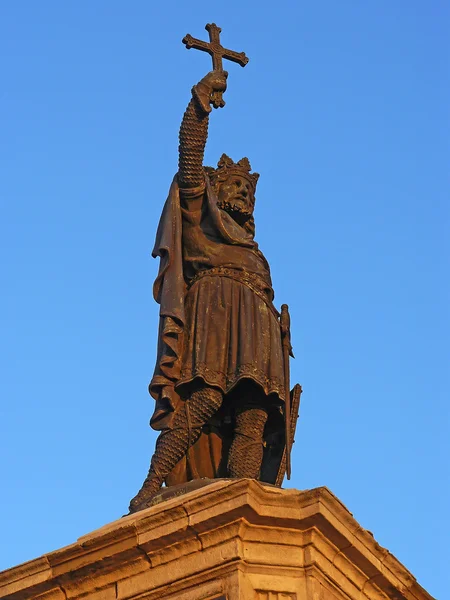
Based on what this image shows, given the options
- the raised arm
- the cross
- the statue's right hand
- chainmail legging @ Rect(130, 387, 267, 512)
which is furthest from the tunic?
the cross

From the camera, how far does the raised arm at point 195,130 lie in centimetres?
1220

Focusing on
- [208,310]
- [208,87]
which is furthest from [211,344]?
[208,87]

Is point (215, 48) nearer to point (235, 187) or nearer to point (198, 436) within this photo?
point (235, 187)

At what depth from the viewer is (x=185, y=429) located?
452 inches

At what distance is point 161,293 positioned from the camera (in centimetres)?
1218

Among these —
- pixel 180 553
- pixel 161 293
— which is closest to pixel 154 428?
pixel 161 293

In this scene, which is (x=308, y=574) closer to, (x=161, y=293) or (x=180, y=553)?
(x=180, y=553)

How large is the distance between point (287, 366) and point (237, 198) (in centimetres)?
183

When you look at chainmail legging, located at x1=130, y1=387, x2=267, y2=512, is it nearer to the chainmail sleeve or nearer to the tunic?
the tunic

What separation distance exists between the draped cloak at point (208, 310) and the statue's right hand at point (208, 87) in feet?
2.52

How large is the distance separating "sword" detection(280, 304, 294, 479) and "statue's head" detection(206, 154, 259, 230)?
103cm

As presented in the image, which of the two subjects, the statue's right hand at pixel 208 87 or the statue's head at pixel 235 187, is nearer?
the statue's right hand at pixel 208 87

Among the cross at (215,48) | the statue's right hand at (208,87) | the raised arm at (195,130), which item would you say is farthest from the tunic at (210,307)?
the cross at (215,48)

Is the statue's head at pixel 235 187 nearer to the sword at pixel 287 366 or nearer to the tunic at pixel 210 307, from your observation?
the tunic at pixel 210 307
